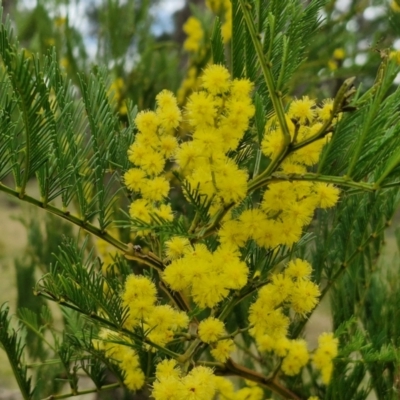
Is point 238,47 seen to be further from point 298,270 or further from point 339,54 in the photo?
point 339,54

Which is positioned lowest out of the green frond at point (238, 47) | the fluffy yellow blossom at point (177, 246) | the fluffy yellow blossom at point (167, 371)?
the fluffy yellow blossom at point (167, 371)

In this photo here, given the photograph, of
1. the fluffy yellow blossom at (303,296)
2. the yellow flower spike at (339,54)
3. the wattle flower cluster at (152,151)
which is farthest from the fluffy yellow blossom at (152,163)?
the yellow flower spike at (339,54)

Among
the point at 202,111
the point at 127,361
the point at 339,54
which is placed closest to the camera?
the point at 202,111

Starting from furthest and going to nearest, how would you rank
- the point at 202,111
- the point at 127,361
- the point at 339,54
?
the point at 339,54 → the point at 127,361 → the point at 202,111

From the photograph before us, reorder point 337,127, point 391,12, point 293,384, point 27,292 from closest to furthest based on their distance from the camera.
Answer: point 337,127 < point 293,384 < point 391,12 < point 27,292

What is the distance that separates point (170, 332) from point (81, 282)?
66mm

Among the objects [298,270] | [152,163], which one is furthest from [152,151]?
[298,270]

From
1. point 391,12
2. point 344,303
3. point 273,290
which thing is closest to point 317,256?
point 344,303

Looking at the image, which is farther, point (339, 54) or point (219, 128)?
point (339, 54)

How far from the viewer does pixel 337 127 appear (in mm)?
270

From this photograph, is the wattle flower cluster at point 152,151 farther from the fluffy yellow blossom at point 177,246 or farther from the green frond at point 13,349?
the green frond at point 13,349

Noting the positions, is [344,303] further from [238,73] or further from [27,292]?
[27,292]

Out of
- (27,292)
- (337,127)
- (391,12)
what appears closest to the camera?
(337,127)

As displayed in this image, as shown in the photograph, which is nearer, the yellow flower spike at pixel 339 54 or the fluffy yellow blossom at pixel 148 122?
the fluffy yellow blossom at pixel 148 122
